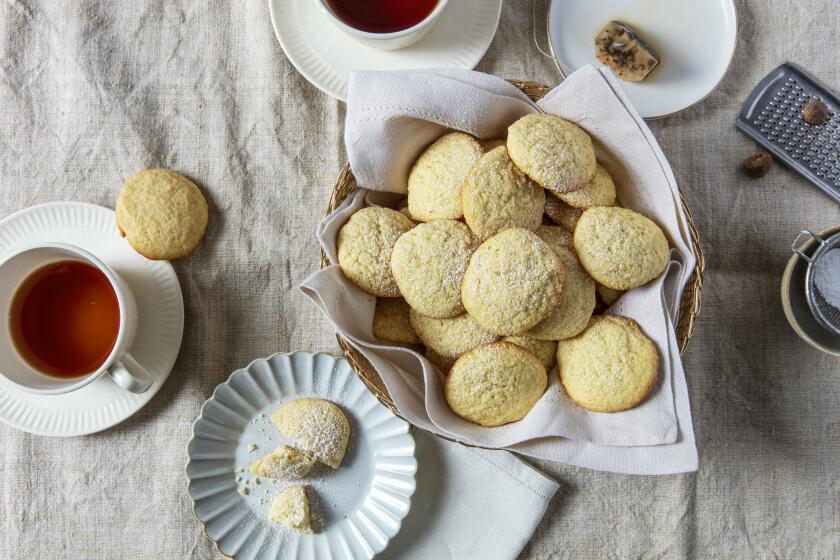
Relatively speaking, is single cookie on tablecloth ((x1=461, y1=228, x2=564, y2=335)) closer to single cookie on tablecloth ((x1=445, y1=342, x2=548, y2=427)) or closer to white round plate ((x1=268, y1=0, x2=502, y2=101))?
single cookie on tablecloth ((x1=445, y1=342, x2=548, y2=427))

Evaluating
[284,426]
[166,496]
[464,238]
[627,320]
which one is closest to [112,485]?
[166,496]

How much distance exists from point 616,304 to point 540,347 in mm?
121

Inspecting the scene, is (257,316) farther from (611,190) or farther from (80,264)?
(611,190)

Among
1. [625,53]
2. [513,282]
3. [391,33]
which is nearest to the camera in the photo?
[513,282]

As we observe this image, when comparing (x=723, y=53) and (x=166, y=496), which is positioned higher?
(x=723, y=53)

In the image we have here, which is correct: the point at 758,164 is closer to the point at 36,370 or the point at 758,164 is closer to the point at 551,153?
the point at 551,153

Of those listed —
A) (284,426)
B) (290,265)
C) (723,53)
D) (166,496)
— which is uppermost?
(723,53)

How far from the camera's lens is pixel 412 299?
84 cm

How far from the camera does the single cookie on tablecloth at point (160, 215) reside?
970 mm

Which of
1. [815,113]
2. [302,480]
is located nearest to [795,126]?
[815,113]

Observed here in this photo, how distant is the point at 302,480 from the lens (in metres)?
1.00

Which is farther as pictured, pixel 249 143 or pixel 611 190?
pixel 249 143

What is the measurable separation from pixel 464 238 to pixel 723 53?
1.76ft

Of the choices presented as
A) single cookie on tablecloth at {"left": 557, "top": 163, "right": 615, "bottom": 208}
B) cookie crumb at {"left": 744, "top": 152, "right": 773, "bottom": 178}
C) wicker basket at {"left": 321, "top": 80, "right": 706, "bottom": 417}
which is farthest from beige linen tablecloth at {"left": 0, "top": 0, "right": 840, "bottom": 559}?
single cookie on tablecloth at {"left": 557, "top": 163, "right": 615, "bottom": 208}
